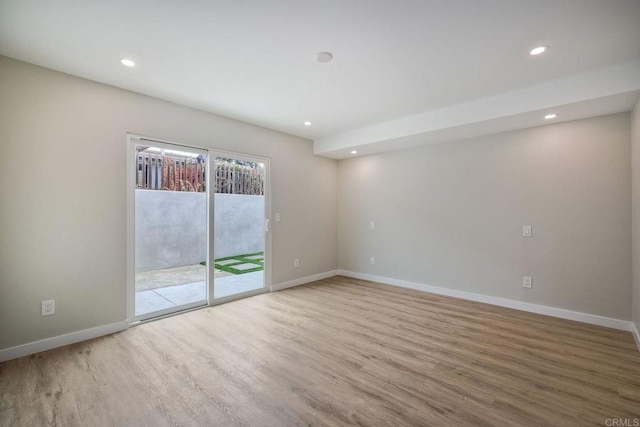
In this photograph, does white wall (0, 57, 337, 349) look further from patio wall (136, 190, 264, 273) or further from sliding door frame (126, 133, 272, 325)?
patio wall (136, 190, 264, 273)

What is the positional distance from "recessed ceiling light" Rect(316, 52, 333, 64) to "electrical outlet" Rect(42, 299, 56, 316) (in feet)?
11.1

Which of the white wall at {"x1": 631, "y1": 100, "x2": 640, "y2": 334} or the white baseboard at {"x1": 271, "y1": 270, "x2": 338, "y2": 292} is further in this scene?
the white baseboard at {"x1": 271, "y1": 270, "x2": 338, "y2": 292}

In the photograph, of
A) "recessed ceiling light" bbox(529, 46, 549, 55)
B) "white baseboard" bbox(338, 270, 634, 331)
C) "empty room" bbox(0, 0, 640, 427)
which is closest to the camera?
"empty room" bbox(0, 0, 640, 427)

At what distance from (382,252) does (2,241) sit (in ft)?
15.7

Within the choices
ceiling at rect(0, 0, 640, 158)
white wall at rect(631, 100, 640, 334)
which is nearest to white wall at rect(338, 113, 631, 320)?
white wall at rect(631, 100, 640, 334)

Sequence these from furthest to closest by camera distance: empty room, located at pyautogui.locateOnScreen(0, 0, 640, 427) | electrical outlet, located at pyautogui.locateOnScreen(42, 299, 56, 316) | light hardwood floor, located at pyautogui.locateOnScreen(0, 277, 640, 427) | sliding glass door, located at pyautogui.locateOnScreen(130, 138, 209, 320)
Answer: sliding glass door, located at pyautogui.locateOnScreen(130, 138, 209, 320)
electrical outlet, located at pyautogui.locateOnScreen(42, 299, 56, 316)
empty room, located at pyautogui.locateOnScreen(0, 0, 640, 427)
light hardwood floor, located at pyautogui.locateOnScreen(0, 277, 640, 427)

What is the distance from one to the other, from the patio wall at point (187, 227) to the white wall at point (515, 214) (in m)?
2.25

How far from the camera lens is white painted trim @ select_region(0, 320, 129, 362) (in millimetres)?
2475

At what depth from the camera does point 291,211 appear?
491cm

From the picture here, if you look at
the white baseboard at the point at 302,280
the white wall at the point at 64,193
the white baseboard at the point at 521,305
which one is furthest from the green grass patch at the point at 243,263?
the white baseboard at the point at 521,305

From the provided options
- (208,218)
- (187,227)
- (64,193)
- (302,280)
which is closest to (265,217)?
(208,218)

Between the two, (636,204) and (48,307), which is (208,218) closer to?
(48,307)

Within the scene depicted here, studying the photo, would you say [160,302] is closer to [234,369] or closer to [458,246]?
[234,369]

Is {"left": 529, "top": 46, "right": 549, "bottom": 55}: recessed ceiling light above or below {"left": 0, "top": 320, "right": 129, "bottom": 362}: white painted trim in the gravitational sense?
above
